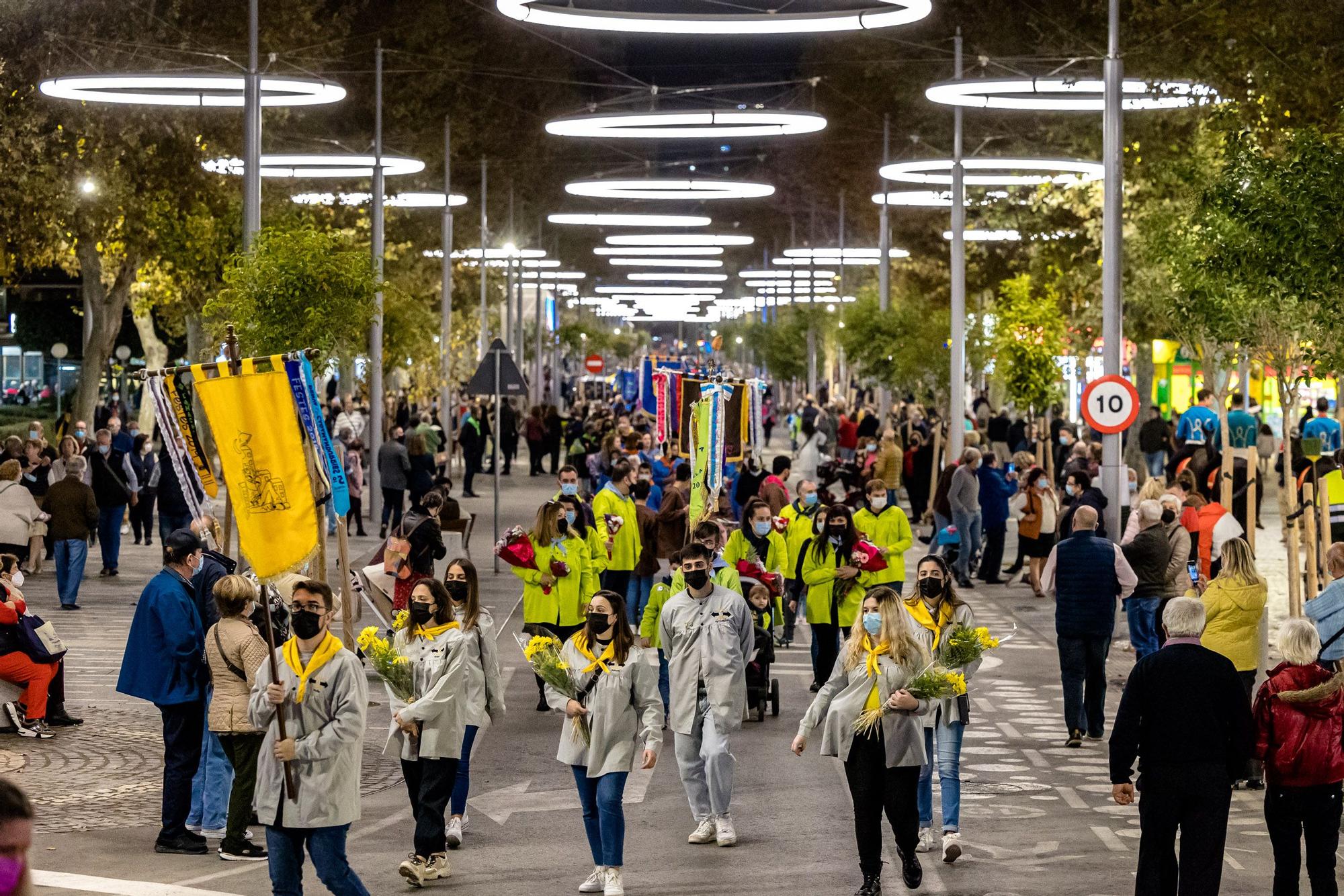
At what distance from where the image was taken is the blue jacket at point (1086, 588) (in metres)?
15.1

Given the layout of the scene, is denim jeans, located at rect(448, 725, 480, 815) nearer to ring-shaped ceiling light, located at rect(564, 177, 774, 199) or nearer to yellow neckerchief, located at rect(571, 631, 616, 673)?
yellow neckerchief, located at rect(571, 631, 616, 673)

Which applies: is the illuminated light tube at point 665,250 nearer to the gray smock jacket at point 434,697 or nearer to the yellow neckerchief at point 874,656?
the gray smock jacket at point 434,697

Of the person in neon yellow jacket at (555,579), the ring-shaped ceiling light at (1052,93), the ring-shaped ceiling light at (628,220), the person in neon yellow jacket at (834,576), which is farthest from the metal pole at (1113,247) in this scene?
the ring-shaped ceiling light at (628,220)

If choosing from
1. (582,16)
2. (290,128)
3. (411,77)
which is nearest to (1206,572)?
(582,16)

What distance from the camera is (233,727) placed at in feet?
36.4

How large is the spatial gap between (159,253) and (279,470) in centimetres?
3135

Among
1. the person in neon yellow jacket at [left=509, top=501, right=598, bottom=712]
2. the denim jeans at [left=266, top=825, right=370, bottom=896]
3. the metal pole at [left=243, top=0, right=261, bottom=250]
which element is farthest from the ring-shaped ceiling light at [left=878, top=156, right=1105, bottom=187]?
the denim jeans at [left=266, top=825, right=370, bottom=896]

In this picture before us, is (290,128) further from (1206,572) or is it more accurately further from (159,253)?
(1206,572)

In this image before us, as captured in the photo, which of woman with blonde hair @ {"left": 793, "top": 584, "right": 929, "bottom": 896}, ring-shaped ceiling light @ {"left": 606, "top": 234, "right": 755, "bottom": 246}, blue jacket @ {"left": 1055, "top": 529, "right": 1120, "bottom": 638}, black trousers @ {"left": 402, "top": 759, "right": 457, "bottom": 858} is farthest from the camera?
ring-shaped ceiling light @ {"left": 606, "top": 234, "right": 755, "bottom": 246}

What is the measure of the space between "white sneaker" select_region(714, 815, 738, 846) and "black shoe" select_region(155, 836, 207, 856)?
9.43ft

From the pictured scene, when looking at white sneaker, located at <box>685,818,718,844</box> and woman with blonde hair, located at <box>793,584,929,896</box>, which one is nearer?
woman with blonde hair, located at <box>793,584,929,896</box>

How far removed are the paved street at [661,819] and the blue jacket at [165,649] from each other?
2.97 feet

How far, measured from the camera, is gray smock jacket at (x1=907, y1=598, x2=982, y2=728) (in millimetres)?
11008

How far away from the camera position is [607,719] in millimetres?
10531
